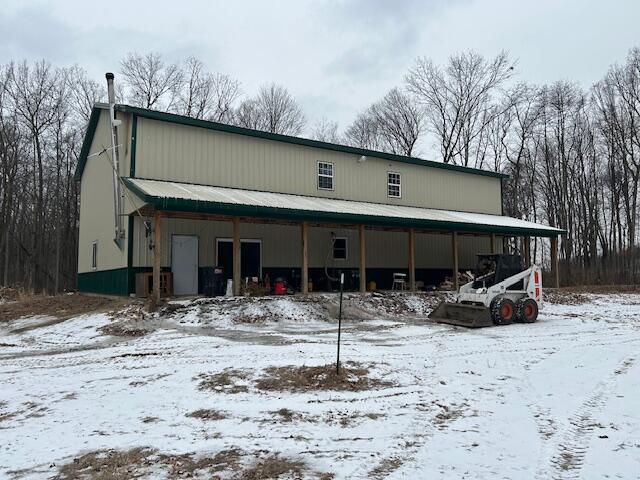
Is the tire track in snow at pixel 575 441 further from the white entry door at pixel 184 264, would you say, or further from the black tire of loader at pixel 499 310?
the white entry door at pixel 184 264

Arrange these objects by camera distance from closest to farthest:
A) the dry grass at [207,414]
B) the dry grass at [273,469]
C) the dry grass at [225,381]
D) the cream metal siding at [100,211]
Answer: the dry grass at [273,469]
the dry grass at [207,414]
the dry grass at [225,381]
the cream metal siding at [100,211]

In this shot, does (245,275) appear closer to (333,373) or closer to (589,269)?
(333,373)

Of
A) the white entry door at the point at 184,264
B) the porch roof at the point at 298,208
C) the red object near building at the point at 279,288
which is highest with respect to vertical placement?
the porch roof at the point at 298,208

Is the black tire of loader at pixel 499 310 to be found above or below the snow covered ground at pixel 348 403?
above

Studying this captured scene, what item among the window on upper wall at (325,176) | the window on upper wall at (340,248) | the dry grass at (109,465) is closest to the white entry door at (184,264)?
the window on upper wall at (325,176)

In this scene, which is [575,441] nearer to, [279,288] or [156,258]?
[156,258]

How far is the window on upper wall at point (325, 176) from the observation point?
21.0m

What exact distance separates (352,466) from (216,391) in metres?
2.83

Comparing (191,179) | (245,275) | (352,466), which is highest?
(191,179)

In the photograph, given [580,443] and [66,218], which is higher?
[66,218]

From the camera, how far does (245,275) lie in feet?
62.0

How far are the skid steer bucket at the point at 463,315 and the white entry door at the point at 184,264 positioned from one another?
26.7 ft

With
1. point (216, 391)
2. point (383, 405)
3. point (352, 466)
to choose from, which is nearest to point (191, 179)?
point (216, 391)

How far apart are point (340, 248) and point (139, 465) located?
17588mm
